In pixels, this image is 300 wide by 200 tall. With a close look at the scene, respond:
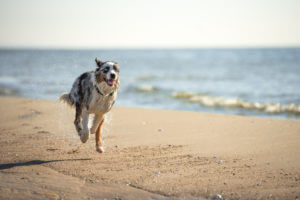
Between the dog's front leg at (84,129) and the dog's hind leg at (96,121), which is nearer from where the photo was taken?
the dog's front leg at (84,129)

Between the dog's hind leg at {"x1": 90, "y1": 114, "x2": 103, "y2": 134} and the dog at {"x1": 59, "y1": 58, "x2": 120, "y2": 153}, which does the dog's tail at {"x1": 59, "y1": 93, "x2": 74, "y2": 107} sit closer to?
the dog at {"x1": 59, "y1": 58, "x2": 120, "y2": 153}

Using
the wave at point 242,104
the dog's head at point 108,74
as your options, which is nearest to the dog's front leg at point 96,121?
the dog's head at point 108,74

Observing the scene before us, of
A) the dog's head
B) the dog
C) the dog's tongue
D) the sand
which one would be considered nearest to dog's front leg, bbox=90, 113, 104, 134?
the dog

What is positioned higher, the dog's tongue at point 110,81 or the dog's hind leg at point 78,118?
the dog's tongue at point 110,81

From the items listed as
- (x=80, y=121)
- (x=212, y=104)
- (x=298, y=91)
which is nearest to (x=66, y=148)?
(x=80, y=121)

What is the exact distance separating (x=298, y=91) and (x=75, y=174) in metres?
14.5

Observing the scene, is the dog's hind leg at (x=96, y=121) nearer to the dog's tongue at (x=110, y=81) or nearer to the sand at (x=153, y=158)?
the sand at (x=153, y=158)

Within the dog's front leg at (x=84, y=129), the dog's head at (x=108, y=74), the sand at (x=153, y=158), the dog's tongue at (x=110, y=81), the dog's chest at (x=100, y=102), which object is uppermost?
the dog's head at (x=108, y=74)

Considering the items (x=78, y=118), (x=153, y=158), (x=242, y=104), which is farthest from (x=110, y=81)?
(x=242, y=104)

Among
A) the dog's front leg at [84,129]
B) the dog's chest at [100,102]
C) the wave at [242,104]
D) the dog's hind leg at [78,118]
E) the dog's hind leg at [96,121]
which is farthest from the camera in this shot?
the wave at [242,104]

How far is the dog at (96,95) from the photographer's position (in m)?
5.66

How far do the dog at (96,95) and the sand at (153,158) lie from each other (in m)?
0.53

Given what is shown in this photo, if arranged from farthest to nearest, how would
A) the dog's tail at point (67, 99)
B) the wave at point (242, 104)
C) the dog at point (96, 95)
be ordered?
the wave at point (242, 104) → the dog's tail at point (67, 99) → the dog at point (96, 95)

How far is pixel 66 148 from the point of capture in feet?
21.5
